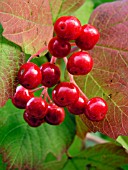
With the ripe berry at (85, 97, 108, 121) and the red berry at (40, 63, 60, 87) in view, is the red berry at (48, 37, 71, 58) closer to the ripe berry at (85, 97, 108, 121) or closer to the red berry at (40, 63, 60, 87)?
the red berry at (40, 63, 60, 87)

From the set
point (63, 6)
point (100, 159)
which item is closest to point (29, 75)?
point (63, 6)

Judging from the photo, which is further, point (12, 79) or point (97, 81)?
point (97, 81)

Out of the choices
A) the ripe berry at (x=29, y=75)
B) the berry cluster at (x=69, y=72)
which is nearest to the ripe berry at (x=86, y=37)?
A: the berry cluster at (x=69, y=72)

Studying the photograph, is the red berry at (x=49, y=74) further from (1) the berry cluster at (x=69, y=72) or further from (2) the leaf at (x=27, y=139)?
(2) the leaf at (x=27, y=139)

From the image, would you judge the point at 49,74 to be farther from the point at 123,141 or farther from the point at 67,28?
the point at 123,141

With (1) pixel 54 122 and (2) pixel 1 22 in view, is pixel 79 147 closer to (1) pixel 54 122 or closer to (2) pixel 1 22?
(1) pixel 54 122

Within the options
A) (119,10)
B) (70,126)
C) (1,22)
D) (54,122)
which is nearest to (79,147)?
(70,126)
